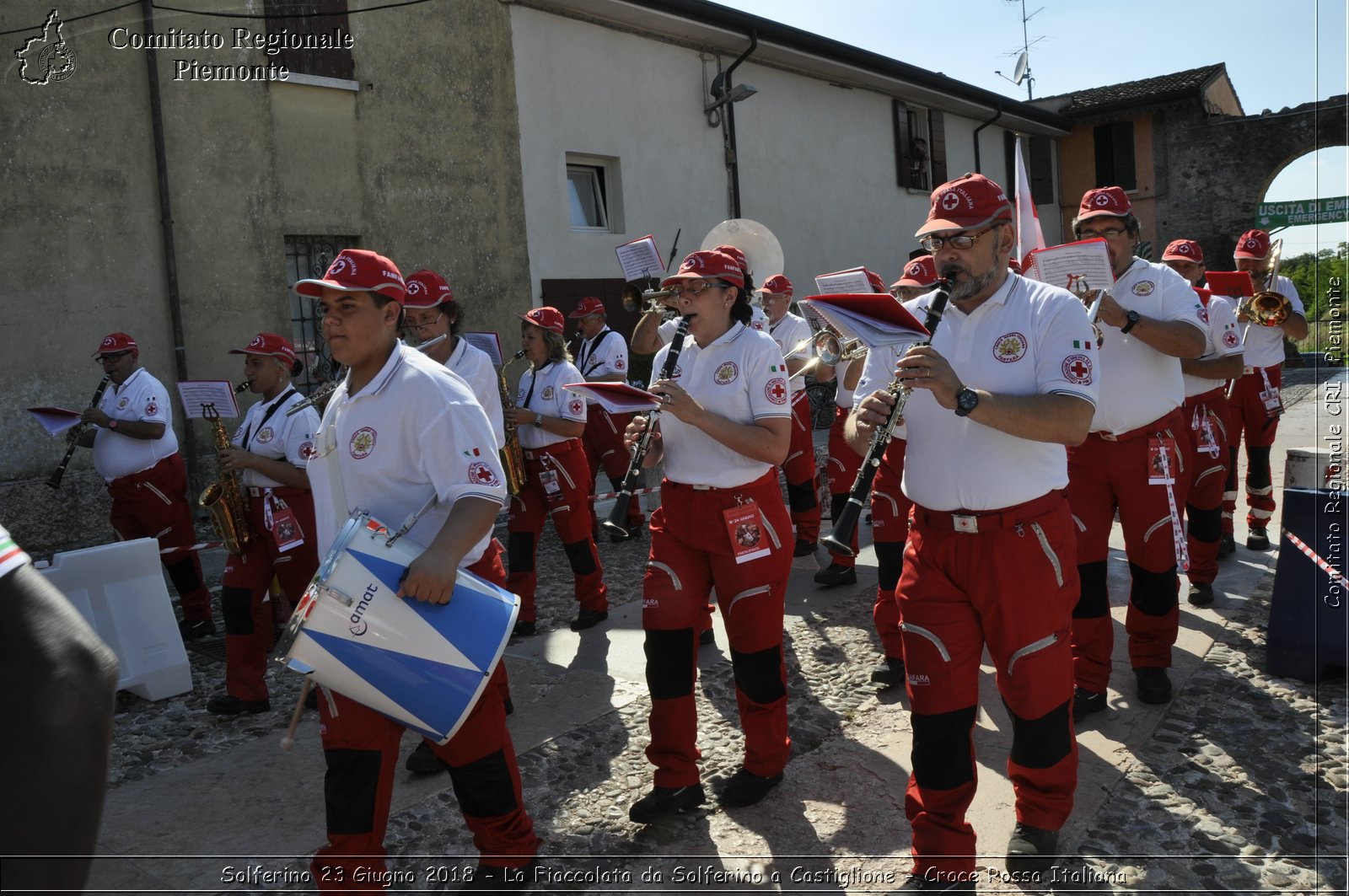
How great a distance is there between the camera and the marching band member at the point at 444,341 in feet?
17.4

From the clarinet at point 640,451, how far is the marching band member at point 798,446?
A: 10.6ft

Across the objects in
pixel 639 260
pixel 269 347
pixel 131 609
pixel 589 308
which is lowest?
pixel 131 609

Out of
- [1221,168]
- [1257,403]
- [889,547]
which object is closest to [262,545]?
[889,547]

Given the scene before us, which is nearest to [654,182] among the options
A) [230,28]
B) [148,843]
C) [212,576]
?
[230,28]

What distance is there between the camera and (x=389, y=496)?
10.1ft

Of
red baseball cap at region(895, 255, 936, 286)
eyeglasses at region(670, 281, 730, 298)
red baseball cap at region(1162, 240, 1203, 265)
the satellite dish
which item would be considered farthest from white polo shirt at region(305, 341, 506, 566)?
the satellite dish

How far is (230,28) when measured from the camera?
10.6 meters

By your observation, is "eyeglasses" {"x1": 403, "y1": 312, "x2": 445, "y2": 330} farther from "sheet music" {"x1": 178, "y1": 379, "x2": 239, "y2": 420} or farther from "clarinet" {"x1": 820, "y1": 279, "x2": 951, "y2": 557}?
"clarinet" {"x1": 820, "y1": 279, "x2": 951, "y2": 557}

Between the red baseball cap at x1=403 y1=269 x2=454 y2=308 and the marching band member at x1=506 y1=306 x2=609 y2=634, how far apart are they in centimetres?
127

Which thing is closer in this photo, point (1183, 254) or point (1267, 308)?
point (1267, 308)

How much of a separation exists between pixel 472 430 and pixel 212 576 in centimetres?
674

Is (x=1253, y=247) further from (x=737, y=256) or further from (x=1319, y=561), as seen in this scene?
(x=737, y=256)

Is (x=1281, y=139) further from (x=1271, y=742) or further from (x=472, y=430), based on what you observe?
(x=472, y=430)

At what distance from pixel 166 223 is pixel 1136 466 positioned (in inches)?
364
